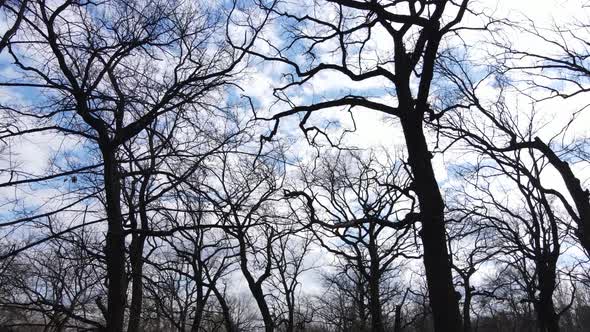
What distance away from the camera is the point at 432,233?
5.95m

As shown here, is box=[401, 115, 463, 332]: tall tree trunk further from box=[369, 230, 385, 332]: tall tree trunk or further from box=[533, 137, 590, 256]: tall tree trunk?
box=[369, 230, 385, 332]: tall tree trunk

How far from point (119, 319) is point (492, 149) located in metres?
11.6

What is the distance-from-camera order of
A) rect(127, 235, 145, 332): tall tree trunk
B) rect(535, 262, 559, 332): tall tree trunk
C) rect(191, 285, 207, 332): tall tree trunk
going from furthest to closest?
rect(191, 285, 207, 332): tall tree trunk
rect(535, 262, 559, 332): tall tree trunk
rect(127, 235, 145, 332): tall tree trunk

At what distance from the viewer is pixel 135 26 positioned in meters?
6.95

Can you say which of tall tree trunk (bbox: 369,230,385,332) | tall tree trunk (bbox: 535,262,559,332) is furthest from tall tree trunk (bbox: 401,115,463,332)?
tall tree trunk (bbox: 369,230,385,332)

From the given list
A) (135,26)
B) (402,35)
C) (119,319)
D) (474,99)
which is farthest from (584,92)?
(119,319)

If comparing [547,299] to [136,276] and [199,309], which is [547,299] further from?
[136,276]

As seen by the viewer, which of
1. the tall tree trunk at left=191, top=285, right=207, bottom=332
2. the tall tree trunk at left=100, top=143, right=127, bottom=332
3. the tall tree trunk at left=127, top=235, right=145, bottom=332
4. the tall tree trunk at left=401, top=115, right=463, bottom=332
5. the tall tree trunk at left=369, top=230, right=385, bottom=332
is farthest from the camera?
the tall tree trunk at left=369, top=230, right=385, bottom=332

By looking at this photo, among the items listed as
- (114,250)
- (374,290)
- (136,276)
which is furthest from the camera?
(374,290)

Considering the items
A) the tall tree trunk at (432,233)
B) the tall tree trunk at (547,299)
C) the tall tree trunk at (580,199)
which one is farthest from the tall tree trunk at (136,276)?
the tall tree trunk at (547,299)

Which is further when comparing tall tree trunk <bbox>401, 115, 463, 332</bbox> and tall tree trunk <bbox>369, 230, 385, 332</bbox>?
tall tree trunk <bbox>369, 230, 385, 332</bbox>

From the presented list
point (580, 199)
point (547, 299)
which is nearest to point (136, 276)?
point (580, 199)

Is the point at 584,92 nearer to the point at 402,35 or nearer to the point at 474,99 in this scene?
the point at 474,99

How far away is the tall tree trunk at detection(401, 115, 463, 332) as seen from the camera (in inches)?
222
